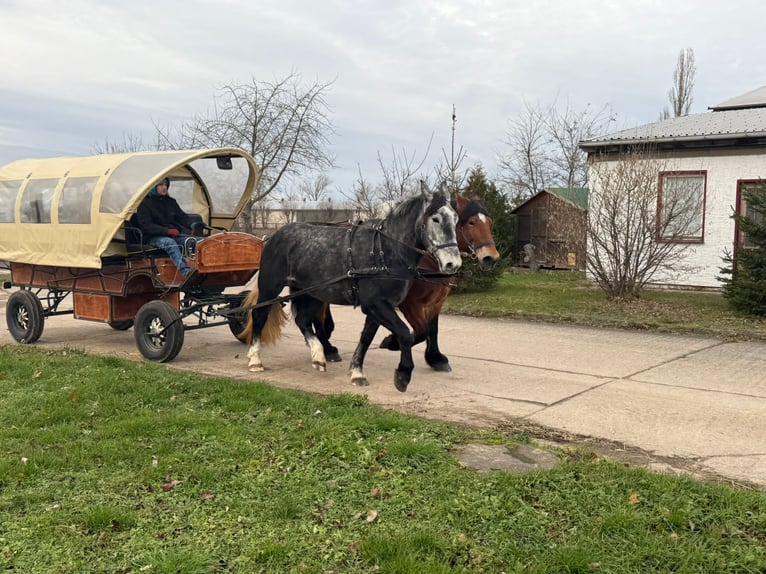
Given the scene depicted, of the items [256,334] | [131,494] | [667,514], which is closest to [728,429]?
[667,514]

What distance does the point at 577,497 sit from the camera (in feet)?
13.5

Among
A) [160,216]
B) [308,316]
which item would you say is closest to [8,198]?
[160,216]

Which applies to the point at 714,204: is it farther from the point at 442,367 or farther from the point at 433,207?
the point at 433,207

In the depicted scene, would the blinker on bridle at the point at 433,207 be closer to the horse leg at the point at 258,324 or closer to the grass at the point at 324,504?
the grass at the point at 324,504

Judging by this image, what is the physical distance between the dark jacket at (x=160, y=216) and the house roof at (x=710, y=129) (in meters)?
11.3

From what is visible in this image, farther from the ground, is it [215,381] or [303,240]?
[303,240]

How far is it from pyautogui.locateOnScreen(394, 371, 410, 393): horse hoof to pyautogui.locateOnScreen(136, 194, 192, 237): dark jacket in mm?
3761

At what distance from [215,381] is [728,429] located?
4.71 meters

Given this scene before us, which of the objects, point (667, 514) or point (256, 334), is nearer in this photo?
point (667, 514)

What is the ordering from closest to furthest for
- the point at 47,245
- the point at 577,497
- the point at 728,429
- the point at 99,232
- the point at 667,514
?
the point at 667,514
the point at 577,497
the point at 728,429
the point at 99,232
the point at 47,245

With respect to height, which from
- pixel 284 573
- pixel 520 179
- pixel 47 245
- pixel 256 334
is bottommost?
pixel 284 573

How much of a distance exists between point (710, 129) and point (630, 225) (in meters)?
4.92

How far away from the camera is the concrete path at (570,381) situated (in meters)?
5.46

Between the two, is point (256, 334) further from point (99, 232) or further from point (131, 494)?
point (131, 494)
